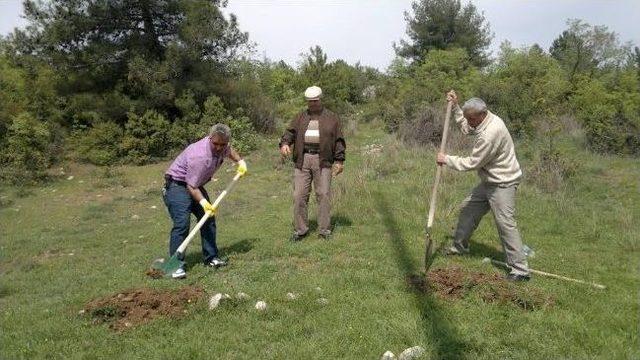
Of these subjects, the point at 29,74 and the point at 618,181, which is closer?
the point at 618,181

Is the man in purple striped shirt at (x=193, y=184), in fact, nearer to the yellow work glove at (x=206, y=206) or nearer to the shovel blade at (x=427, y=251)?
the yellow work glove at (x=206, y=206)

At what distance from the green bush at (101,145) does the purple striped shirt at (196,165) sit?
10228 mm

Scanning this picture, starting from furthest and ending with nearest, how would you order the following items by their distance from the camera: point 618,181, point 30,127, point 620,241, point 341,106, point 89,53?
point 341,106 < point 89,53 < point 30,127 < point 618,181 < point 620,241

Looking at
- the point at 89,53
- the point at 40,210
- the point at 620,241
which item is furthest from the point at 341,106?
the point at 620,241

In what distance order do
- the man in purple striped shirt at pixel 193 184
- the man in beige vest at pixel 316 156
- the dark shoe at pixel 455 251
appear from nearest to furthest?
the man in purple striped shirt at pixel 193 184, the dark shoe at pixel 455 251, the man in beige vest at pixel 316 156

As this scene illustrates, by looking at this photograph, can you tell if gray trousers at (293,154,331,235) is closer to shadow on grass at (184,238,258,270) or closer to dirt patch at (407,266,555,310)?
shadow on grass at (184,238,258,270)

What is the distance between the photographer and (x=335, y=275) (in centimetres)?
593

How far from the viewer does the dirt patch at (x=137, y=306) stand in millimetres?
4922

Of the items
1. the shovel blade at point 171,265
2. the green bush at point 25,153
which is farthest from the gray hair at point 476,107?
the green bush at point 25,153

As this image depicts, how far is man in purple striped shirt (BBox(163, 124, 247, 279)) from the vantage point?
20.2 ft

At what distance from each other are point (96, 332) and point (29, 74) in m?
14.8

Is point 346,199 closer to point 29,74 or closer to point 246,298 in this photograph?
point 246,298

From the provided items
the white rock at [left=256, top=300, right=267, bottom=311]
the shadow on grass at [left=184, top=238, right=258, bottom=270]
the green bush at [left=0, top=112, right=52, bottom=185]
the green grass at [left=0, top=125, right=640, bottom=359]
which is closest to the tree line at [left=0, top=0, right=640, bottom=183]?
the green bush at [left=0, top=112, right=52, bottom=185]

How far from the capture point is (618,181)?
1196 centimetres
